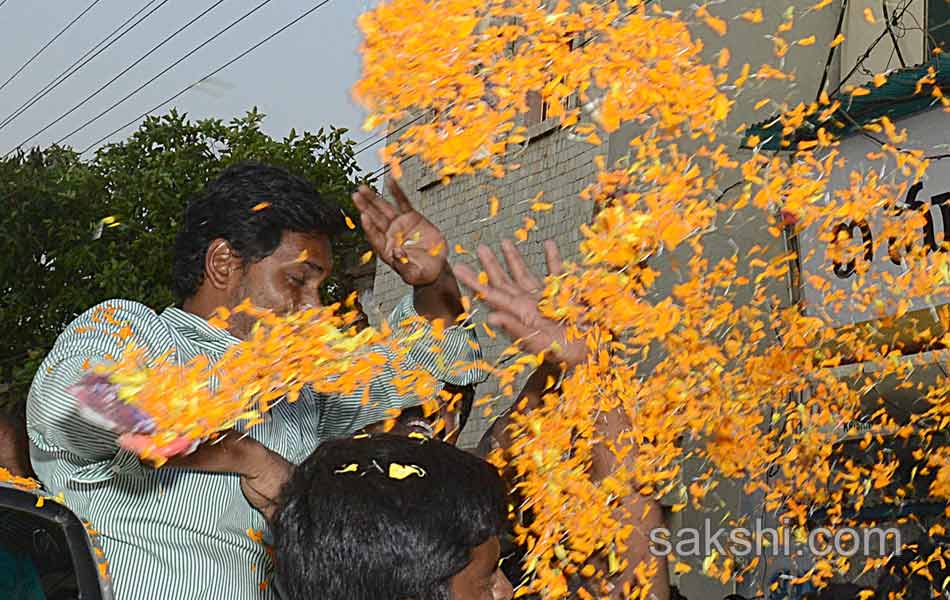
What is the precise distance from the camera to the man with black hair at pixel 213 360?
274 cm

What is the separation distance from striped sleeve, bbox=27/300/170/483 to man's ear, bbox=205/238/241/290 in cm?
33

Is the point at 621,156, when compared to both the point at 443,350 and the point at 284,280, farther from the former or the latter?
the point at 284,280

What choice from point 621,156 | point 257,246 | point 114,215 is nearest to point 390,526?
point 257,246

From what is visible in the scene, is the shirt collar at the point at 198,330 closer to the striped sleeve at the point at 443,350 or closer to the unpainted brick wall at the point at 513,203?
the striped sleeve at the point at 443,350

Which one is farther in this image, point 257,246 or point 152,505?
point 257,246

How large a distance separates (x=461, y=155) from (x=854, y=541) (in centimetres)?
482

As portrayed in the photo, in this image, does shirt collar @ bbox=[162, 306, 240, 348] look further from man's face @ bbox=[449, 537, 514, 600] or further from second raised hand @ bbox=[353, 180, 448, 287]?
man's face @ bbox=[449, 537, 514, 600]

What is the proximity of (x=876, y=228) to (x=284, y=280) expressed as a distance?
431cm

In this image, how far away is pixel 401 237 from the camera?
362 centimetres

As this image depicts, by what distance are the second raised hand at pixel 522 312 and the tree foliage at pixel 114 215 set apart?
8.24 meters

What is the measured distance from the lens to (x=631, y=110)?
384cm

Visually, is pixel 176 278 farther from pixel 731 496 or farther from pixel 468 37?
pixel 731 496

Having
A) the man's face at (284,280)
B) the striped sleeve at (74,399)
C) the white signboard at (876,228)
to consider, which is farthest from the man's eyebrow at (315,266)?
the white signboard at (876,228)

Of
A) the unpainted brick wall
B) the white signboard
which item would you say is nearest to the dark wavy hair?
the white signboard
